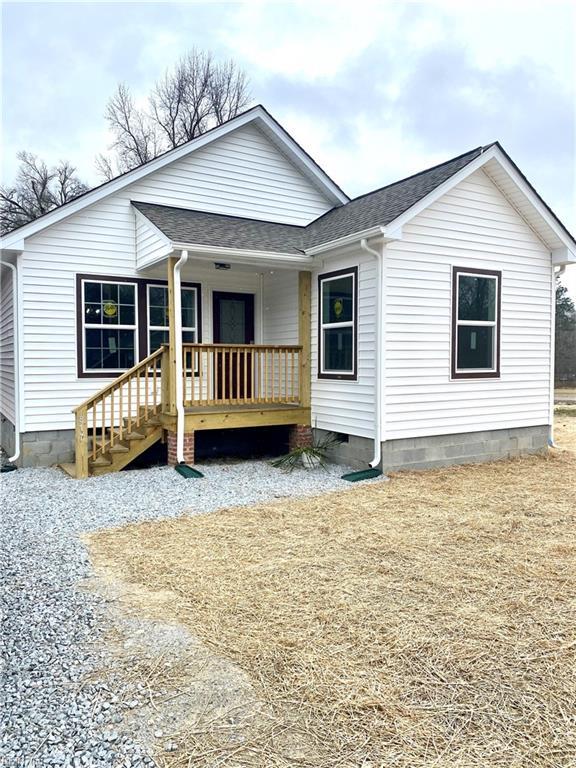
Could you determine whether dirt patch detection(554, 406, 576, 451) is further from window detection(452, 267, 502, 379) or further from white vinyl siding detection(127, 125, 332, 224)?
white vinyl siding detection(127, 125, 332, 224)

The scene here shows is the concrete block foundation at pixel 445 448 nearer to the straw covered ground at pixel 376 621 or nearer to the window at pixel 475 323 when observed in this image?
the window at pixel 475 323

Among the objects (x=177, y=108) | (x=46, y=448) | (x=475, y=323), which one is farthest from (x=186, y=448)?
(x=177, y=108)

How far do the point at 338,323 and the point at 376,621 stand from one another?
5.90m

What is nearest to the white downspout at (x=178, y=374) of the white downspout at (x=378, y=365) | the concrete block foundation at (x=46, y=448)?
the concrete block foundation at (x=46, y=448)

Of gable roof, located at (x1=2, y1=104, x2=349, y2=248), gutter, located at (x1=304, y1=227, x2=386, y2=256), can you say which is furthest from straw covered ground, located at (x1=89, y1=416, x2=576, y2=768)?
gable roof, located at (x1=2, y1=104, x2=349, y2=248)

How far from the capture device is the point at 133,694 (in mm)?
2676

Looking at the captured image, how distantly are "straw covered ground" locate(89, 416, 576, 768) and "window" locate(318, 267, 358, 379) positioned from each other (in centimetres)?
275

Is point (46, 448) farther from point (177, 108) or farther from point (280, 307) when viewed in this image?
point (177, 108)

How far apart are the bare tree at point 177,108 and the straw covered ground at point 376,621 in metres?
22.2

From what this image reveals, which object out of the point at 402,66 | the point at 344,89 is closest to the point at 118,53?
the point at 344,89

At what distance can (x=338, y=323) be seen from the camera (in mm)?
8836

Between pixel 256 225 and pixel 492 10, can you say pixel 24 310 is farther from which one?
pixel 492 10

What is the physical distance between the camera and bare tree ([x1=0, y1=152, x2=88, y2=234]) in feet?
76.5

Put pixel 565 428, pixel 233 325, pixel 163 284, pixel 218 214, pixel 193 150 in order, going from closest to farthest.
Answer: pixel 163 284 < pixel 193 150 < pixel 218 214 < pixel 233 325 < pixel 565 428
